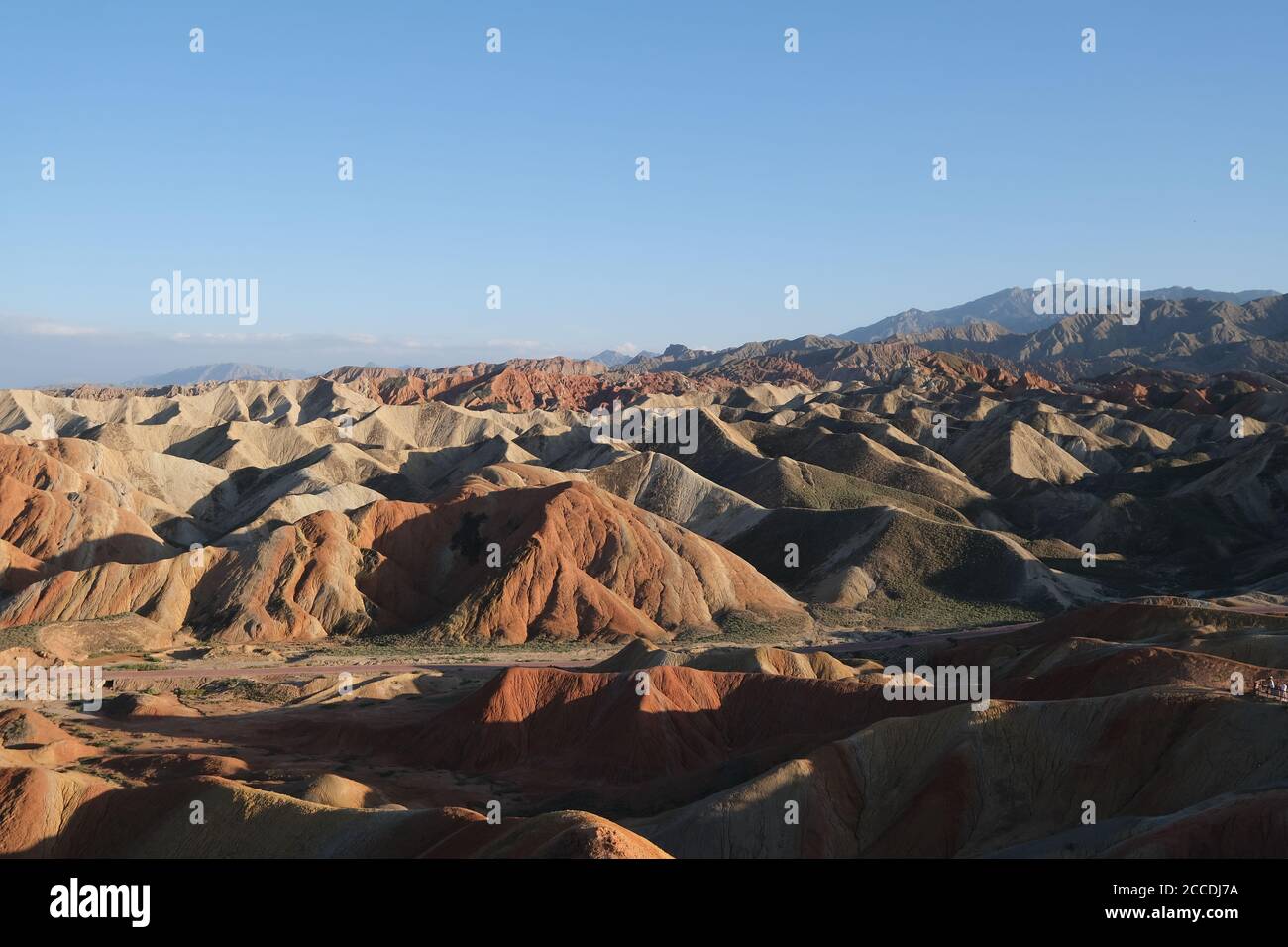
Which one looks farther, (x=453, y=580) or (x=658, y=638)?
(x=453, y=580)
